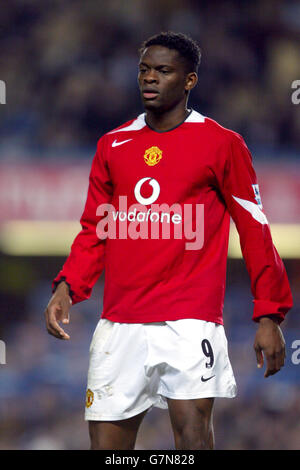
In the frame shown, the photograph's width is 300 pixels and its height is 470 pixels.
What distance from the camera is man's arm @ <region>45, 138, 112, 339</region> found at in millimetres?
2793

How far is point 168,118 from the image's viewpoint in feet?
9.32

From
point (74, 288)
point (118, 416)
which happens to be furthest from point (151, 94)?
point (118, 416)

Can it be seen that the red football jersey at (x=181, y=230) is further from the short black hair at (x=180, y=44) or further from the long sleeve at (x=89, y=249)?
the short black hair at (x=180, y=44)

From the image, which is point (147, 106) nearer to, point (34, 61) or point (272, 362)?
point (272, 362)

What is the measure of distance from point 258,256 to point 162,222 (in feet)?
1.09

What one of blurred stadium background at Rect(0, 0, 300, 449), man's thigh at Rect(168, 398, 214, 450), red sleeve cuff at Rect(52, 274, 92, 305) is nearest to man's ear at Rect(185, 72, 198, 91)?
red sleeve cuff at Rect(52, 274, 92, 305)

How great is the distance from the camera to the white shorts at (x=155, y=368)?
2.64 m

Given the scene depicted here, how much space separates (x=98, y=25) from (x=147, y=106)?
4.22 meters

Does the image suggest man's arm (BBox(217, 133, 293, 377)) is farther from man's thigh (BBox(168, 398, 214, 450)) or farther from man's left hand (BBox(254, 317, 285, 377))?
man's thigh (BBox(168, 398, 214, 450))

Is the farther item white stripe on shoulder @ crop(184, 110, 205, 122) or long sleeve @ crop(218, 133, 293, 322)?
white stripe on shoulder @ crop(184, 110, 205, 122)

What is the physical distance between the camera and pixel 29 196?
6066mm

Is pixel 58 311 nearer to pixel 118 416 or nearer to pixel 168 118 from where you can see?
pixel 118 416

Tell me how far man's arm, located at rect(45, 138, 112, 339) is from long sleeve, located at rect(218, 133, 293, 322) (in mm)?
441

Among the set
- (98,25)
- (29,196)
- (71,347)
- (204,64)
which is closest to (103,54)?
(98,25)
